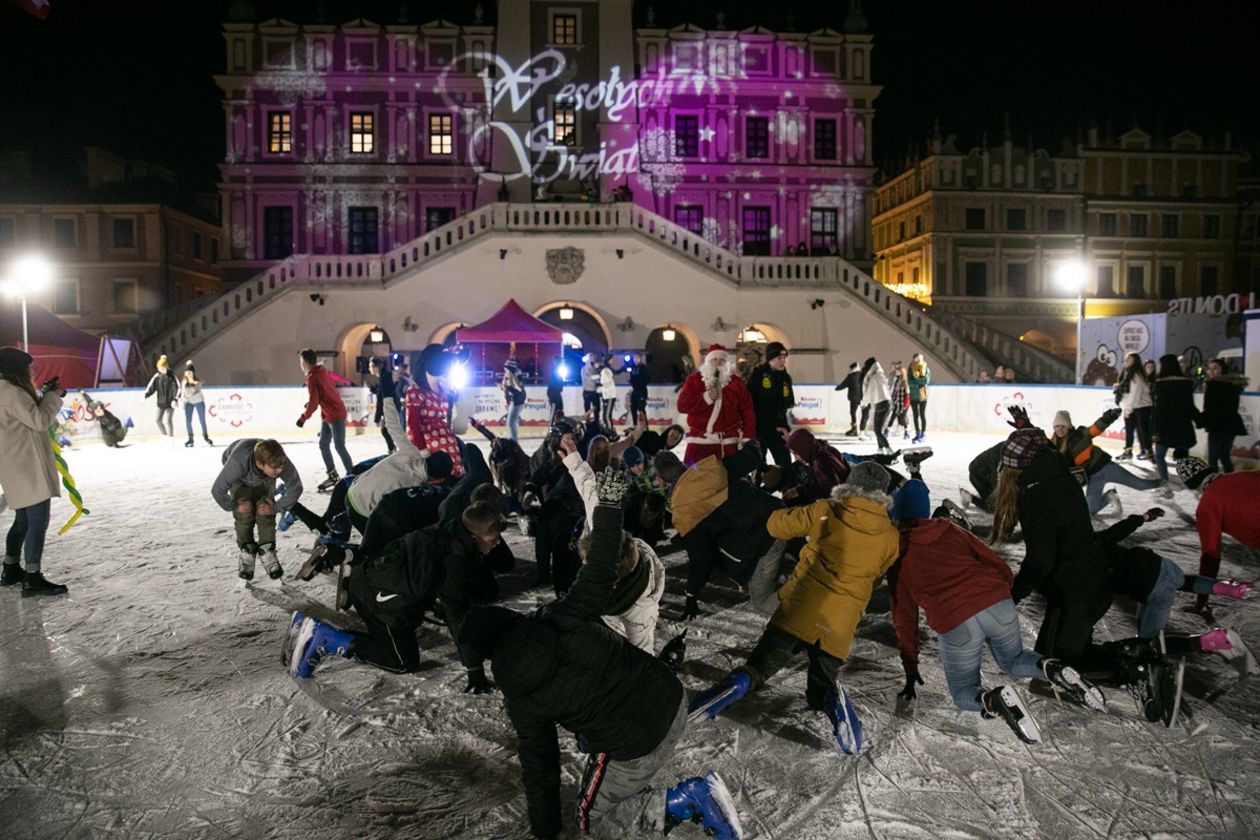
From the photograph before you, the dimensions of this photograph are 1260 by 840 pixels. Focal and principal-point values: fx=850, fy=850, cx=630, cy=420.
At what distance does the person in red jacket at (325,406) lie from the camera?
9.75 m

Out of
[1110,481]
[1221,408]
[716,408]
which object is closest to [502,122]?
[1221,408]

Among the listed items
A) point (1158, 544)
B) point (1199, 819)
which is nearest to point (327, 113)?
point (1158, 544)

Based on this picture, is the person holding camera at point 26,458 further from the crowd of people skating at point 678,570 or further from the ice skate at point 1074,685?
the ice skate at point 1074,685

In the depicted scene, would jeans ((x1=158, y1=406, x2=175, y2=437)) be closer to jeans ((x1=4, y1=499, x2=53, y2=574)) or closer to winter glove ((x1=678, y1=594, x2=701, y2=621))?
jeans ((x1=4, y1=499, x2=53, y2=574))

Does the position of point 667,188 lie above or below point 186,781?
above

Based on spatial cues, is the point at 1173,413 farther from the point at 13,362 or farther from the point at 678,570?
the point at 13,362

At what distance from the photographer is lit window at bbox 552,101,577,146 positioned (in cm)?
3453

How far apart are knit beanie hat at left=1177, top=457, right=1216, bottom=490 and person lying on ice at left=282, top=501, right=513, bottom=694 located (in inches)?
196

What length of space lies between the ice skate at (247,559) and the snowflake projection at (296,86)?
32.0 metres

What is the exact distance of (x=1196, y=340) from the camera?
2423 centimetres

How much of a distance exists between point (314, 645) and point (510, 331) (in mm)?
19160

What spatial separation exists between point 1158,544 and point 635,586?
6.26 m

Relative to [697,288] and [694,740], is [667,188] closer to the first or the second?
[697,288]

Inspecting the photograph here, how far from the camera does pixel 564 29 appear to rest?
34.4 meters
